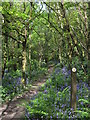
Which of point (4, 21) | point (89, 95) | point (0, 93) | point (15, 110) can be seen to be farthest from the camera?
point (4, 21)

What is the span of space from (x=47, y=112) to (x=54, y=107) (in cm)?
38

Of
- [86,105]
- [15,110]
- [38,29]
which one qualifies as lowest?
[15,110]

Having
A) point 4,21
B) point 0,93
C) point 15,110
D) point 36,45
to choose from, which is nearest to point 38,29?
point 36,45

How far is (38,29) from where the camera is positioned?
2052 centimetres

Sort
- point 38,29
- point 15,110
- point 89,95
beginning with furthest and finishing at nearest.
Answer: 1. point 38,29
2. point 15,110
3. point 89,95

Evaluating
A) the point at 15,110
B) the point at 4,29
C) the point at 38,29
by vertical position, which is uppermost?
the point at 38,29

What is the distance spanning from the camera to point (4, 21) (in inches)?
417

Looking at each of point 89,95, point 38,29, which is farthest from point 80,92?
point 38,29

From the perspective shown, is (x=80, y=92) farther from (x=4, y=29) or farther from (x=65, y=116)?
(x=4, y=29)

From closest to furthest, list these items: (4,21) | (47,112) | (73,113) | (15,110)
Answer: (73,113) → (47,112) → (15,110) → (4,21)

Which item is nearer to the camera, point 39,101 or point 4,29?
point 39,101

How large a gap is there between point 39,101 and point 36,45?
15.4 metres

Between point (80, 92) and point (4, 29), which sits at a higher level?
point (4, 29)

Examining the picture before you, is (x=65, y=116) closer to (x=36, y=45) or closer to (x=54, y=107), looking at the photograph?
(x=54, y=107)
